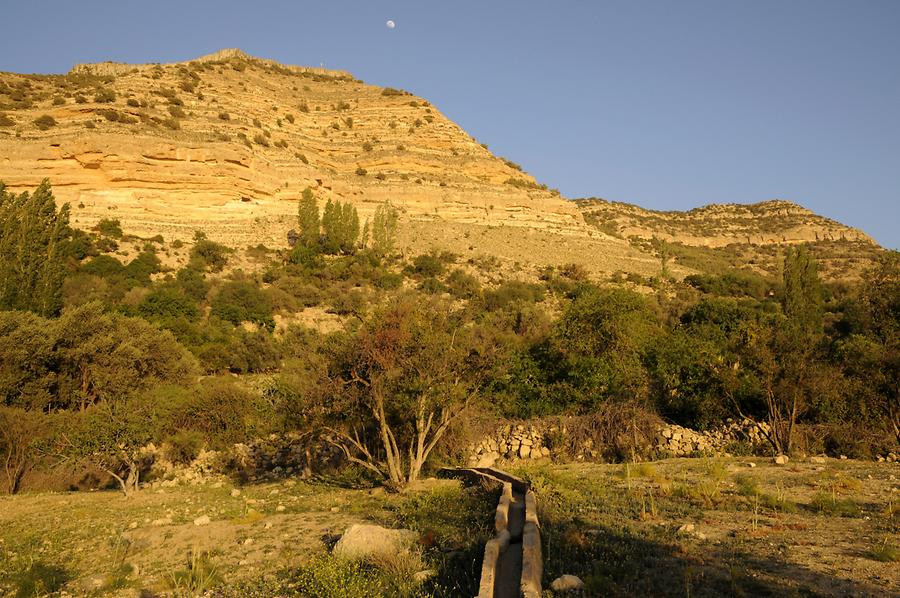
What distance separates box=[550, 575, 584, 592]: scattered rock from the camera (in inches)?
206

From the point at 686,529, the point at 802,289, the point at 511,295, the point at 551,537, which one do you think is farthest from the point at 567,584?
the point at 802,289

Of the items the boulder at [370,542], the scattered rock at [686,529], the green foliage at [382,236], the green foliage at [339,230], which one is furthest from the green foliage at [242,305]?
the scattered rock at [686,529]

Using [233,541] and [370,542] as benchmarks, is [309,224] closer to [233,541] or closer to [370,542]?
[233,541]

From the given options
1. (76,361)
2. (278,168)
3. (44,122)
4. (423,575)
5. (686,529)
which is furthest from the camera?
(278,168)

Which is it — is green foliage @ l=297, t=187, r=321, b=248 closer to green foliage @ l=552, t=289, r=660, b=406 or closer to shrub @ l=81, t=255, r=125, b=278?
shrub @ l=81, t=255, r=125, b=278

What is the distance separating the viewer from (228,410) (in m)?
18.5

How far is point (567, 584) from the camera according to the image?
5281 mm

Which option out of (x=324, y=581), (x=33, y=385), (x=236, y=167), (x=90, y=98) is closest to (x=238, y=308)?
(x=33, y=385)

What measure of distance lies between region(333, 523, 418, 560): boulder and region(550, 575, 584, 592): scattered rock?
7.26 feet

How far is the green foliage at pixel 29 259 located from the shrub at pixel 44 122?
19.4m

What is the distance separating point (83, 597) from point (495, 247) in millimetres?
40603

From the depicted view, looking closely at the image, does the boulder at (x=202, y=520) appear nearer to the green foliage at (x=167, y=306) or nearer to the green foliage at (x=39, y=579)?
the green foliage at (x=39, y=579)

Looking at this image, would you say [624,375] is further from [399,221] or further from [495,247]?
[399,221]

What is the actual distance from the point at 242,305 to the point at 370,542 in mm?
26147
